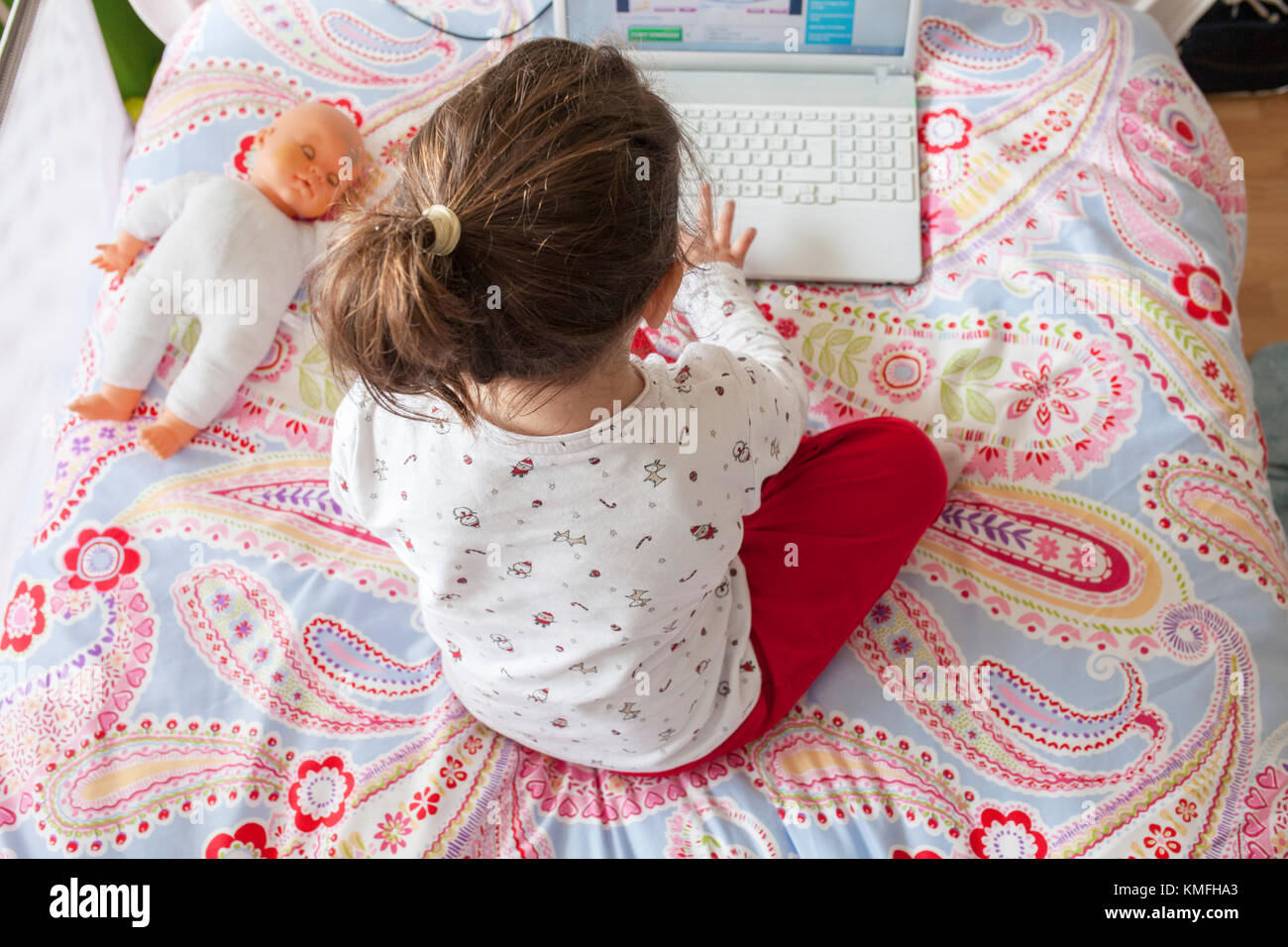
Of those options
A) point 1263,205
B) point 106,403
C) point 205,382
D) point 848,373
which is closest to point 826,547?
point 848,373


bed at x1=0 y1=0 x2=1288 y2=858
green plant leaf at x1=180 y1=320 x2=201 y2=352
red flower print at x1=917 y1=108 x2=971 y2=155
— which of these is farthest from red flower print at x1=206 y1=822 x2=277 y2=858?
red flower print at x1=917 y1=108 x2=971 y2=155

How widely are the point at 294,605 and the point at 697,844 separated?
44 cm

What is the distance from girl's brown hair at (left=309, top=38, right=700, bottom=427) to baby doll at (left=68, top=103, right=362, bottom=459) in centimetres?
51

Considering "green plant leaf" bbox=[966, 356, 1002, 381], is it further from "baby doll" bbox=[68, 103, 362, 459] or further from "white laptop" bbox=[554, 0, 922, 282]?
"baby doll" bbox=[68, 103, 362, 459]

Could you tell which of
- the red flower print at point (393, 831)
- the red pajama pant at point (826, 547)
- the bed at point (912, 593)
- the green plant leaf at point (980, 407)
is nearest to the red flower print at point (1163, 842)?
the bed at point (912, 593)

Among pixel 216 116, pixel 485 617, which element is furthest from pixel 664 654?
pixel 216 116

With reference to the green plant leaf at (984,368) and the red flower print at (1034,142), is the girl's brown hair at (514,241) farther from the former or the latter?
the red flower print at (1034,142)

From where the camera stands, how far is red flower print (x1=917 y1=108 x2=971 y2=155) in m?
1.09

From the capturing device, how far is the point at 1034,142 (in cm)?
108

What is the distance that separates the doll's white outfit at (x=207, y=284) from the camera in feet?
3.18

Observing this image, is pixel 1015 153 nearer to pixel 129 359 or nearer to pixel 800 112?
pixel 800 112

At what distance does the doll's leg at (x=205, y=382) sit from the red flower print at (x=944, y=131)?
789 millimetres
